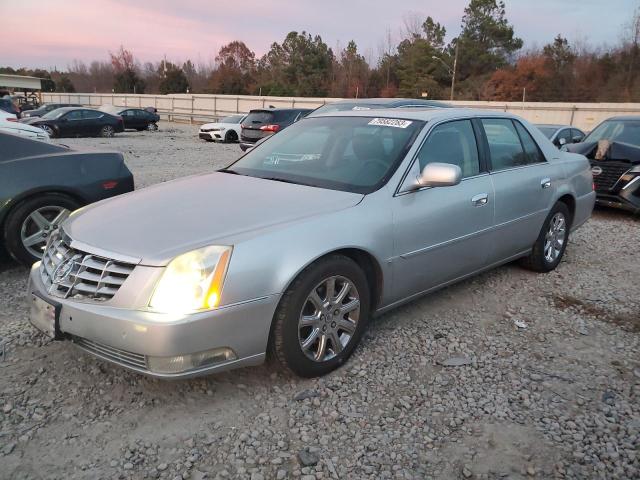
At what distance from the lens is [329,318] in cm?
307

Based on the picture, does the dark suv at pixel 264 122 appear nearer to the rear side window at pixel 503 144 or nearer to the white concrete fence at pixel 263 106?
the rear side window at pixel 503 144

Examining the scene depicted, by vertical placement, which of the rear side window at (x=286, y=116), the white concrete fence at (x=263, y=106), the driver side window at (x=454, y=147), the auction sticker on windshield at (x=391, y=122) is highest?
the white concrete fence at (x=263, y=106)

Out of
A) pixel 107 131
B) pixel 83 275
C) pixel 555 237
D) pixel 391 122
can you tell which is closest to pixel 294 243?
pixel 83 275

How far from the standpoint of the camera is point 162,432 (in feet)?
8.55

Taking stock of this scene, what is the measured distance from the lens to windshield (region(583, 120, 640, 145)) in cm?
847

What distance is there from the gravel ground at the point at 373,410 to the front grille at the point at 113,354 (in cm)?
32

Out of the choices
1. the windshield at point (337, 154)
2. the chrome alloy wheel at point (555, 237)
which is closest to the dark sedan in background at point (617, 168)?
the chrome alloy wheel at point (555, 237)

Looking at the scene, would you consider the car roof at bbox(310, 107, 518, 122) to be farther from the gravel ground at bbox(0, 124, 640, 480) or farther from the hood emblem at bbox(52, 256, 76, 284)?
the hood emblem at bbox(52, 256, 76, 284)

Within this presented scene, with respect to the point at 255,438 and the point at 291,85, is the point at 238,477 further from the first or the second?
the point at 291,85

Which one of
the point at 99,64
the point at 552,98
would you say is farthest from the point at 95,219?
the point at 99,64

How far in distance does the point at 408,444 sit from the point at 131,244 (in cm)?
174

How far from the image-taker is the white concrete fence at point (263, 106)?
28750 mm

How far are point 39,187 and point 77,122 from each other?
18.8m

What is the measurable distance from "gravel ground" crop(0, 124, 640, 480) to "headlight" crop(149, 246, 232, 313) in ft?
2.16
